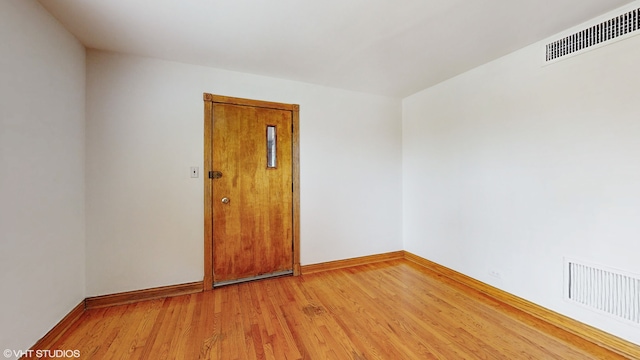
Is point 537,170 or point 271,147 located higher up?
point 271,147

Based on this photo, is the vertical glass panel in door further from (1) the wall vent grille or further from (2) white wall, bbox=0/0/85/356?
(1) the wall vent grille

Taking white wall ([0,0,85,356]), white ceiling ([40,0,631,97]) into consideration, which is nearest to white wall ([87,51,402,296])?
white wall ([0,0,85,356])

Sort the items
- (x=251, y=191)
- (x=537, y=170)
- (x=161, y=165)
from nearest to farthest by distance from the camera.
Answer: (x=537, y=170) → (x=161, y=165) → (x=251, y=191)

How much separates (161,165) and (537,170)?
359 centimetres

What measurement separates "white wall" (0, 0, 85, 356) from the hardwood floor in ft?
1.36

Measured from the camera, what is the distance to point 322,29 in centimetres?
194

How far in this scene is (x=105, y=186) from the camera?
A: 2.26 m

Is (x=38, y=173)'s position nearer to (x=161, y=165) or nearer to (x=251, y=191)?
(x=161, y=165)

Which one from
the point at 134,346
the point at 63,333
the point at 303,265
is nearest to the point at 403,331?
the point at 303,265

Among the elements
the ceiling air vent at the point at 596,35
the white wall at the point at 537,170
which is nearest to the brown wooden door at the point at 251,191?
the white wall at the point at 537,170

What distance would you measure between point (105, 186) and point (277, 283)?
1981 mm

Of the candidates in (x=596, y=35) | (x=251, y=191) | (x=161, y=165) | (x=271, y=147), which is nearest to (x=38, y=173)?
(x=161, y=165)

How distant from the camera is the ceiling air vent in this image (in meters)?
1.64

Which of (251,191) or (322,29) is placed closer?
(322,29)
